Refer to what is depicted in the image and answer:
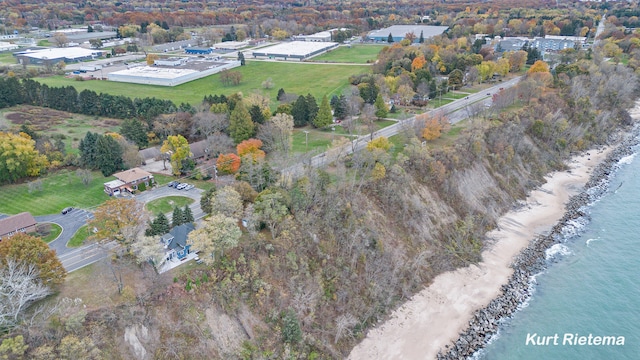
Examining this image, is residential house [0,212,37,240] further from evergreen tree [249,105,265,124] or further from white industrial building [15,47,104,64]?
white industrial building [15,47,104,64]

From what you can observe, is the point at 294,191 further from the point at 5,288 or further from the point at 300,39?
the point at 300,39

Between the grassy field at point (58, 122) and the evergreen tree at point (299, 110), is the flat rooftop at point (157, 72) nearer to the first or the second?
the grassy field at point (58, 122)

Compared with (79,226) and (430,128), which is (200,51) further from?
(79,226)

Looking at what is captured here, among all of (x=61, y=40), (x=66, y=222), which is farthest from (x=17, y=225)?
(x=61, y=40)

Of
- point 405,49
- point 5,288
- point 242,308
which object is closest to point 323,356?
point 242,308

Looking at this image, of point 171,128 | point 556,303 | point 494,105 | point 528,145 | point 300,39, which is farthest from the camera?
point 300,39

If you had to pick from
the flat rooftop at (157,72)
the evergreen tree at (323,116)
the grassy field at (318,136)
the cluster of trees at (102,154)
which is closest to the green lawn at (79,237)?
the cluster of trees at (102,154)
